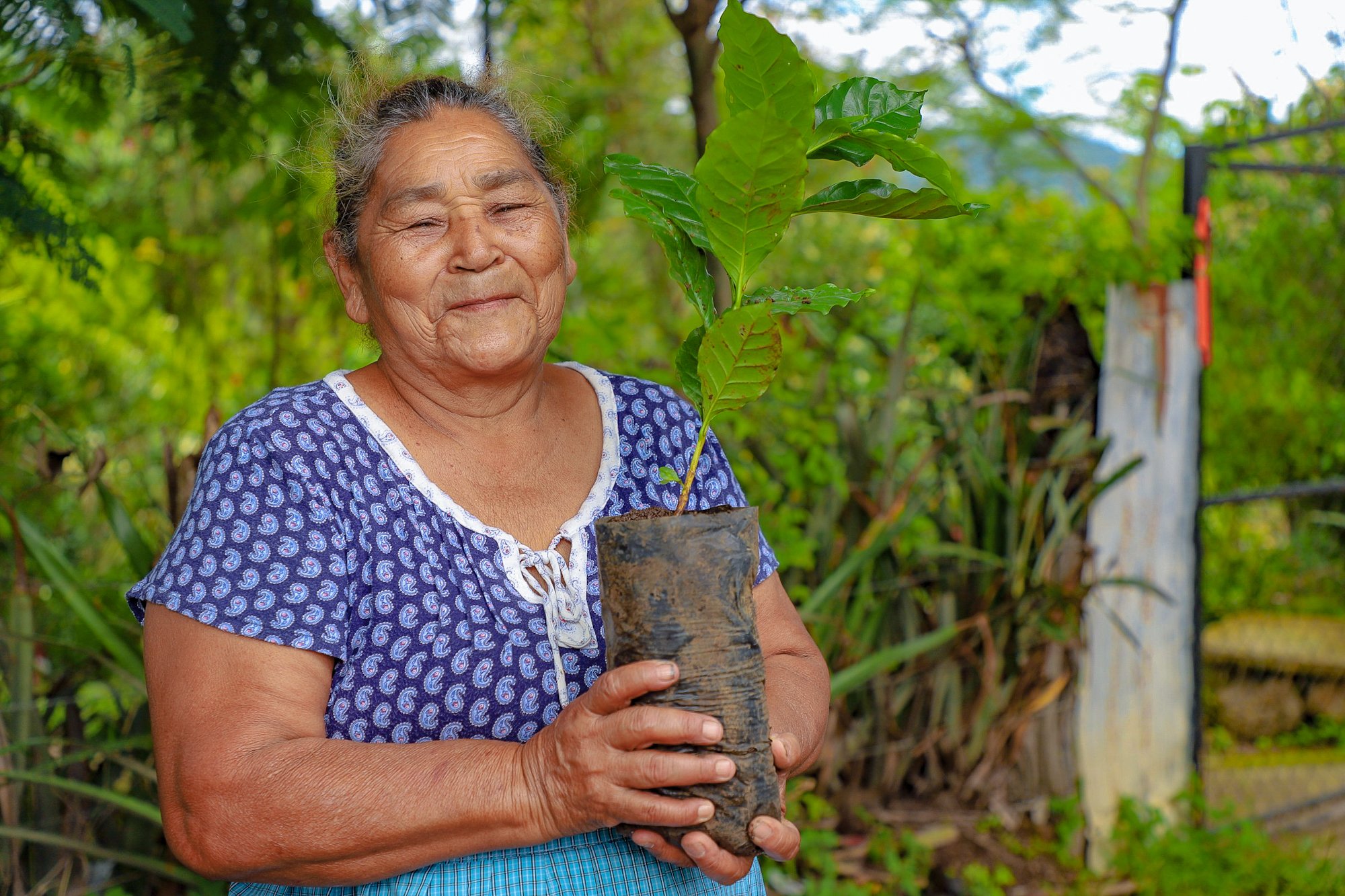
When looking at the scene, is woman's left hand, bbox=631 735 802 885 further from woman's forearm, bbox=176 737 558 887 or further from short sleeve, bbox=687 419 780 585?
short sleeve, bbox=687 419 780 585

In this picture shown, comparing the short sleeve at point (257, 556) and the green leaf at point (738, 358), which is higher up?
the green leaf at point (738, 358)

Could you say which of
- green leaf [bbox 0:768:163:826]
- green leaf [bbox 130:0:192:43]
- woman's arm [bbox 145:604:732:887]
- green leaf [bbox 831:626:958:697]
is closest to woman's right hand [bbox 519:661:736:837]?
woman's arm [bbox 145:604:732:887]

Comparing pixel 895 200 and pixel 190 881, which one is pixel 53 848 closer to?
pixel 190 881

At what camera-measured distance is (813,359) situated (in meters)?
3.60

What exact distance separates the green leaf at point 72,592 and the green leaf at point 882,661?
180 centimetres

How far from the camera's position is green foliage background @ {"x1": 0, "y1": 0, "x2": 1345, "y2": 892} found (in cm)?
248

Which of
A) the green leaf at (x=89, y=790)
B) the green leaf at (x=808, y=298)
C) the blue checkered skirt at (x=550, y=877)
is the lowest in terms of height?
the green leaf at (x=89, y=790)

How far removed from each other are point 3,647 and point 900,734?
2496 mm

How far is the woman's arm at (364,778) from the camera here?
1.33m

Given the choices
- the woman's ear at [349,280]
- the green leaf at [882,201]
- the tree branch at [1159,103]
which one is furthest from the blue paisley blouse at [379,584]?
the tree branch at [1159,103]

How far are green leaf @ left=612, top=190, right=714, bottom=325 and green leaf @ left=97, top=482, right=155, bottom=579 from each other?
160 centimetres

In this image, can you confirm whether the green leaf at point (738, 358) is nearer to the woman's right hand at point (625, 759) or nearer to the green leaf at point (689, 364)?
the green leaf at point (689, 364)

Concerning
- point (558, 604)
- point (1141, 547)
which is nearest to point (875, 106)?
point (558, 604)

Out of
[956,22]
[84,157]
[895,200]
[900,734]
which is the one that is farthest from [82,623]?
[84,157]
